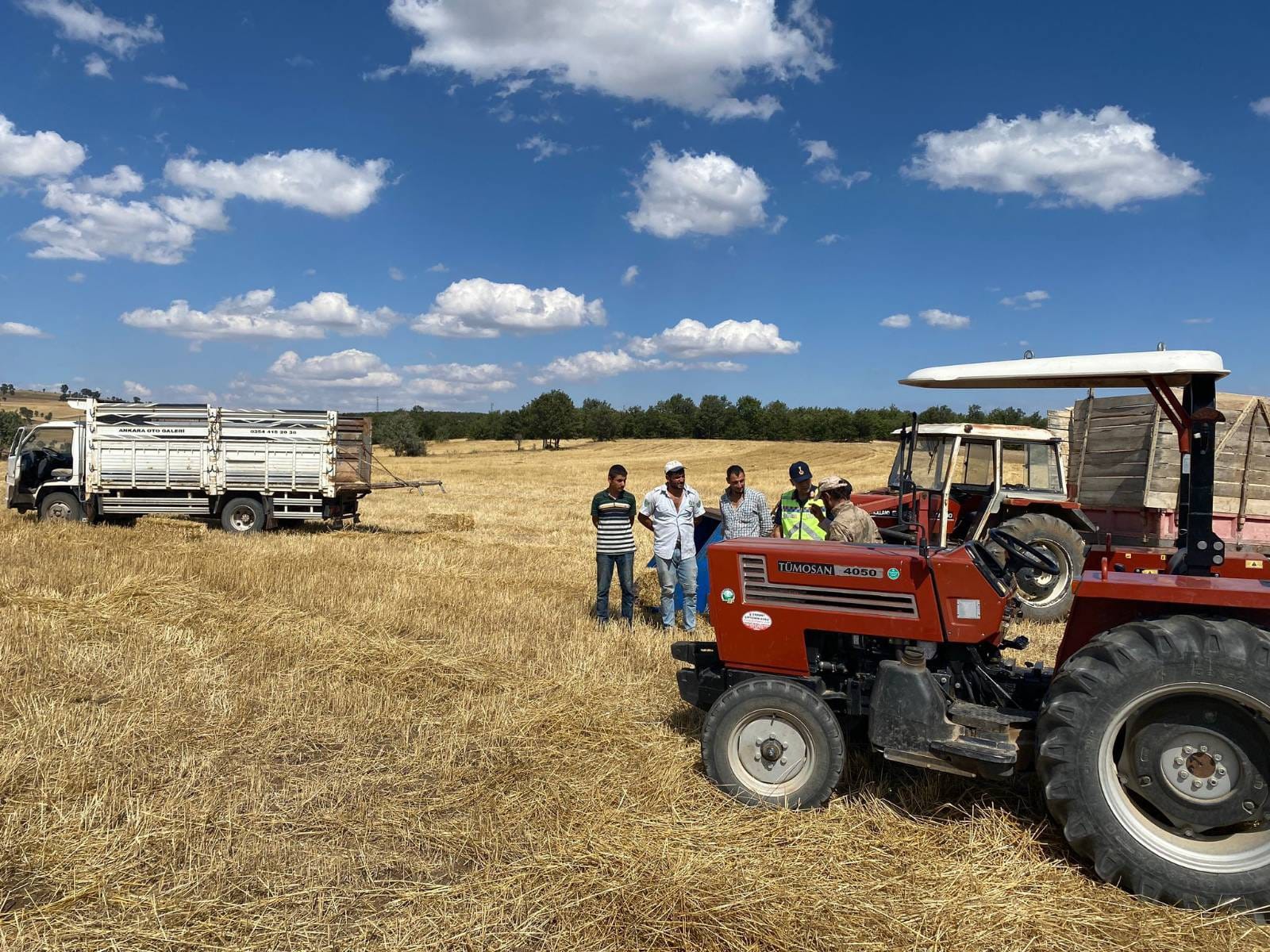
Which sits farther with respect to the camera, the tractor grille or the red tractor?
the tractor grille

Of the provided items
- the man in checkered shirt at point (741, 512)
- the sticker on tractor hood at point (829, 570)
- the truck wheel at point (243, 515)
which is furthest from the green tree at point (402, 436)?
the sticker on tractor hood at point (829, 570)

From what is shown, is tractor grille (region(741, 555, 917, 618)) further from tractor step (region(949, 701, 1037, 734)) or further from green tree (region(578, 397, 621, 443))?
green tree (region(578, 397, 621, 443))

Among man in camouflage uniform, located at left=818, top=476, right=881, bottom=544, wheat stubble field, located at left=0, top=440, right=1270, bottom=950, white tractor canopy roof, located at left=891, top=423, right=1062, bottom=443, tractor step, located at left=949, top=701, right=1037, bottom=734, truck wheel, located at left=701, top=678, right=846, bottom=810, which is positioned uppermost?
white tractor canopy roof, located at left=891, top=423, right=1062, bottom=443

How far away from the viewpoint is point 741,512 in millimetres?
7246

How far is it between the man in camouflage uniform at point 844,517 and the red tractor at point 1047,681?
0.84 m

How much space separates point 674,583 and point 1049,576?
379cm

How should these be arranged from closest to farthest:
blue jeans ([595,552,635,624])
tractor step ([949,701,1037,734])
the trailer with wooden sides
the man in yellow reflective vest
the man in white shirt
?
1. tractor step ([949,701,1037,734])
2. the man in yellow reflective vest
3. the man in white shirt
4. blue jeans ([595,552,635,624])
5. the trailer with wooden sides

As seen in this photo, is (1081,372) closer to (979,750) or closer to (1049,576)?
(979,750)

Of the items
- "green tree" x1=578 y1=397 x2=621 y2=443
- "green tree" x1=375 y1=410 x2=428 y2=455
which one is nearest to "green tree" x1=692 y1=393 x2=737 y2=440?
"green tree" x1=578 y1=397 x2=621 y2=443

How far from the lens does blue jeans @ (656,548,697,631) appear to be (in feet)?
24.6

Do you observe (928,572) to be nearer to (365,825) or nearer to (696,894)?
(696,894)

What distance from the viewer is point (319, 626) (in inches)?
283

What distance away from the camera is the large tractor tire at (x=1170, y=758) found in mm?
3088

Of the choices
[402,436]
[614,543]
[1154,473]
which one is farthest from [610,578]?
[402,436]
